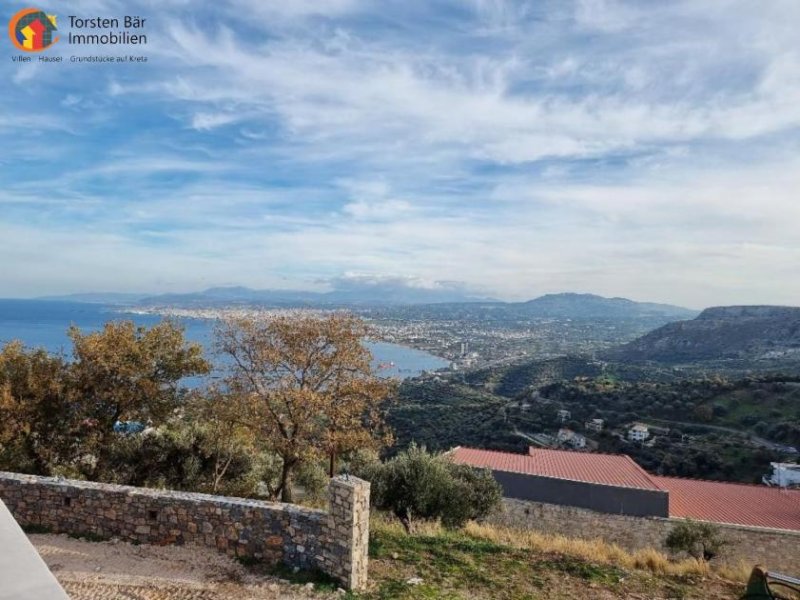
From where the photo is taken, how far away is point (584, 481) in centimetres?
1755

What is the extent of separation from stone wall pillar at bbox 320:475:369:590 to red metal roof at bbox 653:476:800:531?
1295cm

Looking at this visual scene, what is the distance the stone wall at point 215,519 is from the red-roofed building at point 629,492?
10110mm

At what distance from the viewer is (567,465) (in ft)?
65.4

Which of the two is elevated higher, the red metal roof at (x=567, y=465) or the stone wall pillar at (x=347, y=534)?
the stone wall pillar at (x=347, y=534)

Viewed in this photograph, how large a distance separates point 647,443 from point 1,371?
34009 millimetres

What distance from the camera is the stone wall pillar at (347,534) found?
790 cm

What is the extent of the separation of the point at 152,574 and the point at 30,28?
13.0 meters

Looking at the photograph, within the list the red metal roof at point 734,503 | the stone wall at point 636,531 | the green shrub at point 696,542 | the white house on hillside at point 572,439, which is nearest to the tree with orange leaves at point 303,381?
the stone wall at point 636,531

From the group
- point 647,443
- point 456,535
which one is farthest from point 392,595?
point 647,443

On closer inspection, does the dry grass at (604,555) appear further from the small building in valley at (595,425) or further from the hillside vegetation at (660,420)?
the small building in valley at (595,425)

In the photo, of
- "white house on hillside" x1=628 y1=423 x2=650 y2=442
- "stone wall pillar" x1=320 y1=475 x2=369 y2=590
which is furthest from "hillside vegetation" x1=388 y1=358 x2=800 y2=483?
"stone wall pillar" x1=320 y1=475 x2=369 y2=590

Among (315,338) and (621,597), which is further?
(315,338)

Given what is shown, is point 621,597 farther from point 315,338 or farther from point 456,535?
point 315,338

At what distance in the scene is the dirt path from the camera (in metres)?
7.51
